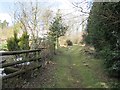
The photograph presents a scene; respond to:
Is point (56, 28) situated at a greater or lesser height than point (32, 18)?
lesser

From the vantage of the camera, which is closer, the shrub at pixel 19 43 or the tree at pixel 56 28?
the shrub at pixel 19 43

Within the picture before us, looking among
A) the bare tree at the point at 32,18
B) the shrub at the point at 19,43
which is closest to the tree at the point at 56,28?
the bare tree at the point at 32,18

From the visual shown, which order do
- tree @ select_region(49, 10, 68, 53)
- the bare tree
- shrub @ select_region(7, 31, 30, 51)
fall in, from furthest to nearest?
the bare tree < tree @ select_region(49, 10, 68, 53) < shrub @ select_region(7, 31, 30, 51)

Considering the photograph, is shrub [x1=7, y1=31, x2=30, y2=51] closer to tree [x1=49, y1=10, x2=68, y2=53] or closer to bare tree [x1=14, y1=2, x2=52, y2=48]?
bare tree [x1=14, y1=2, x2=52, y2=48]

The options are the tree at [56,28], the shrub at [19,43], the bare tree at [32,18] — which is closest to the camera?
the shrub at [19,43]

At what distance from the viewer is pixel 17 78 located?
21.0 feet

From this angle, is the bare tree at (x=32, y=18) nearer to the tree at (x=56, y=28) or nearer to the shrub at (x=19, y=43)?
the tree at (x=56, y=28)

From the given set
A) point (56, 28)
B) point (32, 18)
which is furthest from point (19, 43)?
point (56, 28)

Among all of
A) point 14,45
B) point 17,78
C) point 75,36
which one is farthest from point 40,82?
point 75,36

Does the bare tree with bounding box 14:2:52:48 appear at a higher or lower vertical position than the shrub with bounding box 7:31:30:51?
higher

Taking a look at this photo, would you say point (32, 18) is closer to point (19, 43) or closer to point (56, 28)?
point (56, 28)

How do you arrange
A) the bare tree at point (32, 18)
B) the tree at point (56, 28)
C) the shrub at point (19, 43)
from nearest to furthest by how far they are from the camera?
the shrub at point (19, 43)
the tree at point (56, 28)
the bare tree at point (32, 18)

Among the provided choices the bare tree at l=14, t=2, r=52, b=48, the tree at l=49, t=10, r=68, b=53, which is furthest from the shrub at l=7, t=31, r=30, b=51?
the tree at l=49, t=10, r=68, b=53

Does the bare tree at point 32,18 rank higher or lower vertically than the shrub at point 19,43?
higher
